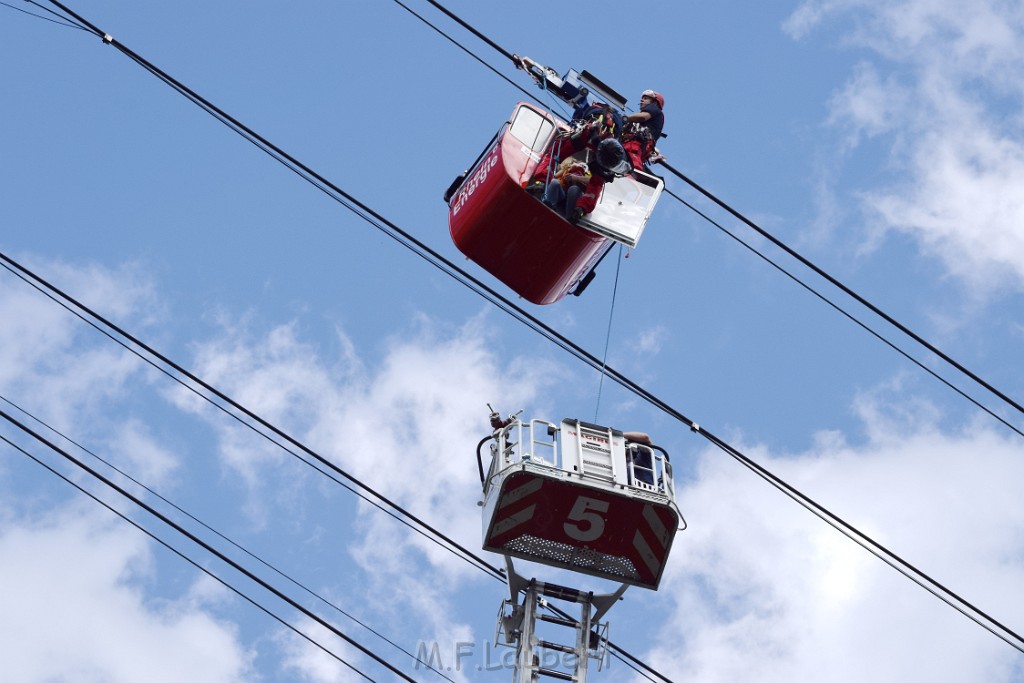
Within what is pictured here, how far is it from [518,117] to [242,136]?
12.1 feet

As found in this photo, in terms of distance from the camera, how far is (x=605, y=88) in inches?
882

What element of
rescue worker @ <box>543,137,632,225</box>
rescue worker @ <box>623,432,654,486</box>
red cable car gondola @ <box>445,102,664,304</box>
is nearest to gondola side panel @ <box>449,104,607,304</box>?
red cable car gondola @ <box>445,102,664,304</box>

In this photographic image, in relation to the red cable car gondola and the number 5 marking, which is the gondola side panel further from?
the number 5 marking

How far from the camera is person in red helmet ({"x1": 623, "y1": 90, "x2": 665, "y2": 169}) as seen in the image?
2225 cm

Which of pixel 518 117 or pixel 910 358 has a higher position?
pixel 518 117

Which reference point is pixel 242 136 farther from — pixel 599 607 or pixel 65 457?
pixel 599 607

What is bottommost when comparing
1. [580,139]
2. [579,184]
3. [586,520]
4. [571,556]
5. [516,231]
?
[571,556]

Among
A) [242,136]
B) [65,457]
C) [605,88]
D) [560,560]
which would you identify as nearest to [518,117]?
[605,88]

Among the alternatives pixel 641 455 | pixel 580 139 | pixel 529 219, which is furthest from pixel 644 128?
pixel 641 455

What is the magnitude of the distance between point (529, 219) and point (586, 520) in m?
3.54

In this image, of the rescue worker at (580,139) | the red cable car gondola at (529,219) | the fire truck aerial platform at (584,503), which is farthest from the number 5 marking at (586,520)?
the rescue worker at (580,139)

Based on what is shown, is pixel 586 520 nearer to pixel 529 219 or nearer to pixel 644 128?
pixel 529 219

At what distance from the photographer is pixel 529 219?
22.1 meters

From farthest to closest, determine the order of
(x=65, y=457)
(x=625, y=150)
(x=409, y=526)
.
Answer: (x=625, y=150)
(x=409, y=526)
(x=65, y=457)
